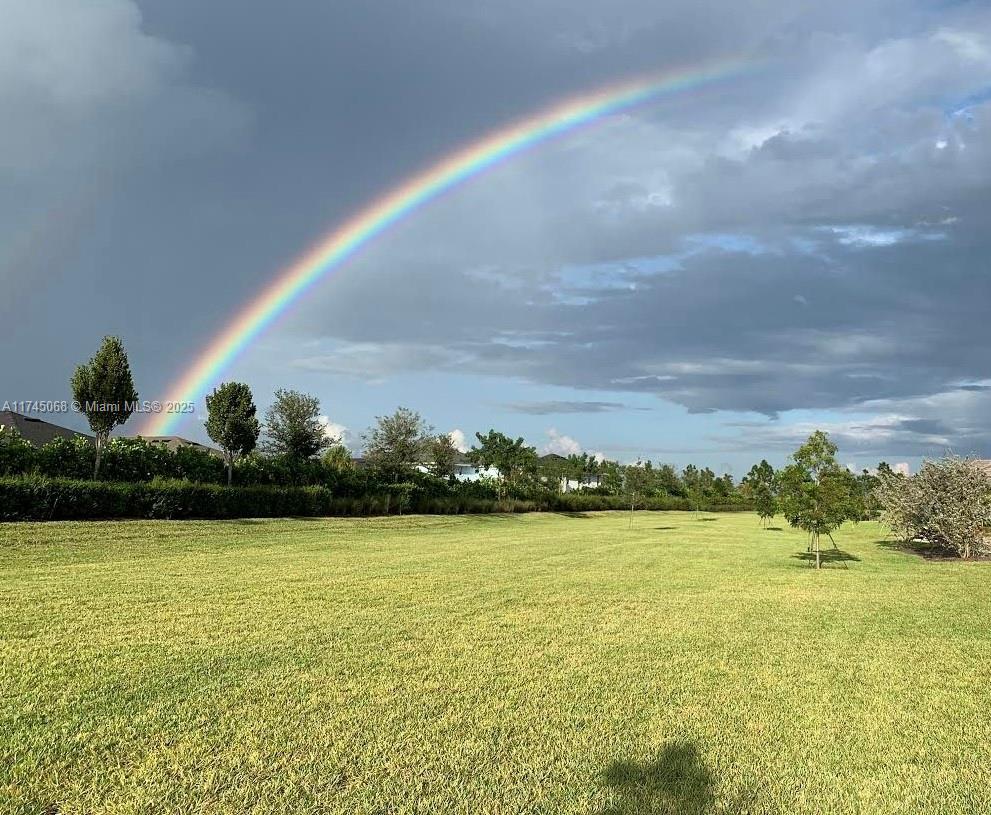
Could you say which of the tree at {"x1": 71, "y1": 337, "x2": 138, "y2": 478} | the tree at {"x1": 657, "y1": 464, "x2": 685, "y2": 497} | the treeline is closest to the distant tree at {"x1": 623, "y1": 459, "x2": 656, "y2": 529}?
the treeline

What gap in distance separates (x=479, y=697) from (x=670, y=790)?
1862mm

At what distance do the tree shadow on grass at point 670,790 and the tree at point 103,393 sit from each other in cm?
2354

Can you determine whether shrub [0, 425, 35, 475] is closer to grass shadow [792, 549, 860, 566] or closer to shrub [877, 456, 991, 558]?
grass shadow [792, 549, 860, 566]

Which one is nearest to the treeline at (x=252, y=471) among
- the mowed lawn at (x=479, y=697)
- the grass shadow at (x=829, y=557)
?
the mowed lawn at (x=479, y=697)

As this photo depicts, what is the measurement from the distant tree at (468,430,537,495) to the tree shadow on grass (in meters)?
43.2

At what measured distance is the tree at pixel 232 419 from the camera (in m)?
36.5

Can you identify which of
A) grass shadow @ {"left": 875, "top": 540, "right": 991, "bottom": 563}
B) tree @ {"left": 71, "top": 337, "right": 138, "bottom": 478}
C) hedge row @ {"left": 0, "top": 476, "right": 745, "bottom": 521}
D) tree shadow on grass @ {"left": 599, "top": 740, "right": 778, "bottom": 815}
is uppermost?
tree @ {"left": 71, "top": 337, "right": 138, "bottom": 478}

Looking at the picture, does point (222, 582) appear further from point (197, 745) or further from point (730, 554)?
point (730, 554)

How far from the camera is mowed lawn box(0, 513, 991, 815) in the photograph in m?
3.93

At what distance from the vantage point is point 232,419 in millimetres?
36281

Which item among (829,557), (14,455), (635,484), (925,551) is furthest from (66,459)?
(635,484)

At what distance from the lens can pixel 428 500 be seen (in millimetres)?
35344

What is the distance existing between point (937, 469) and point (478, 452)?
37776mm

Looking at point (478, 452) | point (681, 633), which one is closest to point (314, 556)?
point (681, 633)
